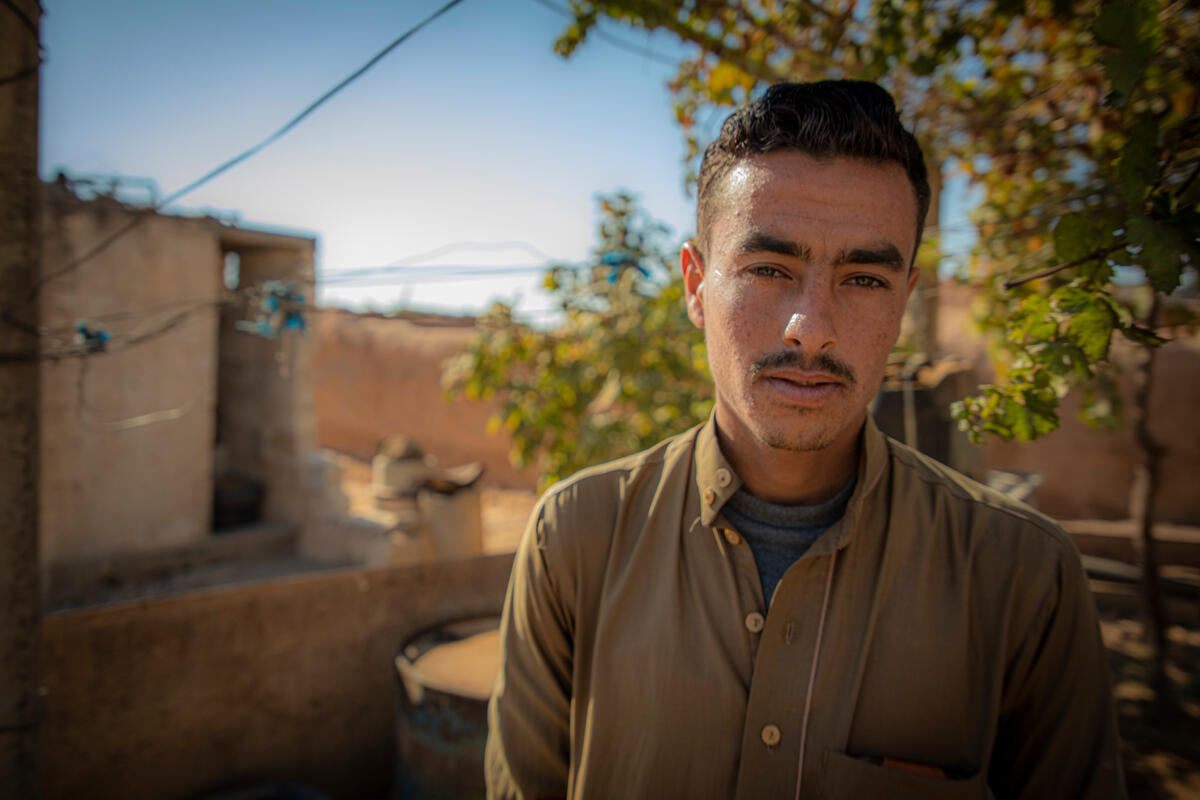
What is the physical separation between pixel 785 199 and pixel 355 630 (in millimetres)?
3326

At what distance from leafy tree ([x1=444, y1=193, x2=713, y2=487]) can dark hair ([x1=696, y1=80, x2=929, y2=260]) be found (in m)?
2.35

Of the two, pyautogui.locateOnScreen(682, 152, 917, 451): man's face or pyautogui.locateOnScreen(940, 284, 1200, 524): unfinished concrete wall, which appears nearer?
pyautogui.locateOnScreen(682, 152, 917, 451): man's face

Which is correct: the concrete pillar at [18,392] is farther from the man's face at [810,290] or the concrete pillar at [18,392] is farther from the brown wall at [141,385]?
the brown wall at [141,385]

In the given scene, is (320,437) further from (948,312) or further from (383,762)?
(948,312)

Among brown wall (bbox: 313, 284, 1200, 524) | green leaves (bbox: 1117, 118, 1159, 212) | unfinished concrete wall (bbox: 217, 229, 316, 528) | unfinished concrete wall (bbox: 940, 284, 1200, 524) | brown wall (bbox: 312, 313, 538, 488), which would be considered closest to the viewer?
green leaves (bbox: 1117, 118, 1159, 212)

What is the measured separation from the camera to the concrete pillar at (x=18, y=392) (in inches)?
83.4

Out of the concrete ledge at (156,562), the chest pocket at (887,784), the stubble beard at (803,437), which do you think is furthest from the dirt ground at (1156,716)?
the concrete ledge at (156,562)

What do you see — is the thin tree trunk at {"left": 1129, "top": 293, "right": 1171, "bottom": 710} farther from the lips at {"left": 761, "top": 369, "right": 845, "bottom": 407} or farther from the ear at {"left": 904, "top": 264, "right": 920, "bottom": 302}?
the lips at {"left": 761, "top": 369, "right": 845, "bottom": 407}

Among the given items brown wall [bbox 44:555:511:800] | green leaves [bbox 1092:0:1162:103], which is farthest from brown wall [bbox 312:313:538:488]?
green leaves [bbox 1092:0:1162:103]

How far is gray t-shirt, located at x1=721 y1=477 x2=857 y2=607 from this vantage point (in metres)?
1.34

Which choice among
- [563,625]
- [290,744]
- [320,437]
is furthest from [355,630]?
[320,437]

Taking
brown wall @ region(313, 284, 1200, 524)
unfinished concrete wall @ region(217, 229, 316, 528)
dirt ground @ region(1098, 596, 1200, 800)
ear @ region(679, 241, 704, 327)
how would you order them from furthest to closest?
brown wall @ region(313, 284, 1200, 524)
unfinished concrete wall @ region(217, 229, 316, 528)
dirt ground @ region(1098, 596, 1200, 800)
ear @ region(679, 241, 704, 327)

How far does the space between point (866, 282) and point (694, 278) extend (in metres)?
0.37

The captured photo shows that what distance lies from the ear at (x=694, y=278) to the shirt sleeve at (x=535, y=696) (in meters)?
0.58
